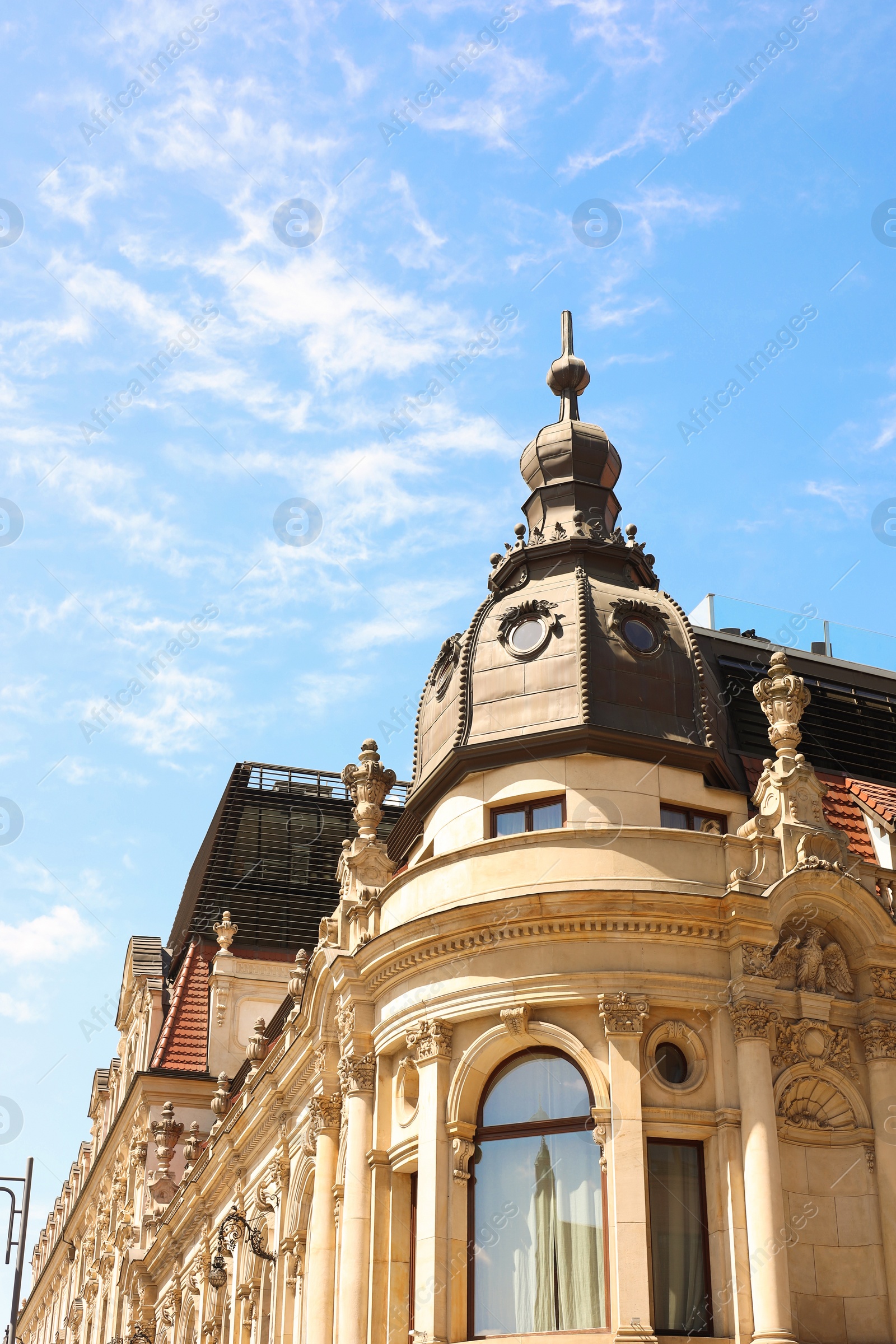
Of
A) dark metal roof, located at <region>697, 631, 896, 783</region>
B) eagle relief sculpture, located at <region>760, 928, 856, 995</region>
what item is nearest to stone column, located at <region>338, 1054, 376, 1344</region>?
eagle relief sculpture, located at <region>760, 928, 856, 995</region>

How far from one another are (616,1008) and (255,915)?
31426 millimetres

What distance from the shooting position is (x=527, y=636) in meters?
32.1

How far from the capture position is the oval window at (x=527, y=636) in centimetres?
3191

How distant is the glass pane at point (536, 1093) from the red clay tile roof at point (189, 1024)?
27.6m

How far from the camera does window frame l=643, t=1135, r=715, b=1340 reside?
80.9 feet

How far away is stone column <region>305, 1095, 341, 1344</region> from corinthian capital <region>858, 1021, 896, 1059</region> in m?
9.81

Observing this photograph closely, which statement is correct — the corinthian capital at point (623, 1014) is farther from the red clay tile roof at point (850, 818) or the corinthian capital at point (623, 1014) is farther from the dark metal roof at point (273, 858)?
the dark metal roof at point (273, 858)

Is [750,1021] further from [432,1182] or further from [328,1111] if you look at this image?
[328,1111]

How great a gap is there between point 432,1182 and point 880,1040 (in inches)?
306

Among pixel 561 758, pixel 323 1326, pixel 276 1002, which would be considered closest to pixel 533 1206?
pixel 323 1326

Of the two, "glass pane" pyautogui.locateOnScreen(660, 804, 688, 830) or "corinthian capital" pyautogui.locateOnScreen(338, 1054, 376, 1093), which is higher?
"glass pane" pyautogui.locateOnScreen(660, 804, 688, 830)

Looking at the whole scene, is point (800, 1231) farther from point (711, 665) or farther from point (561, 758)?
point (711, 665)

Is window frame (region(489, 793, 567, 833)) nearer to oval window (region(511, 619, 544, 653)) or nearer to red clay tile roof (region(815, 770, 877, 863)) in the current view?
oval window (region(511, 619, 544, 653))

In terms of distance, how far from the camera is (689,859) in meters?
27.7
